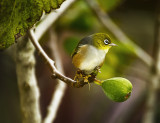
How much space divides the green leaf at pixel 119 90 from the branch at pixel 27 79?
5.0 inches

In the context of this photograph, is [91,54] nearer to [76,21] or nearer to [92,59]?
[92,59]

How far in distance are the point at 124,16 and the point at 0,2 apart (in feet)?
3.50

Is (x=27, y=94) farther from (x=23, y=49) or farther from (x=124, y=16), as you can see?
(x=124, y=16)

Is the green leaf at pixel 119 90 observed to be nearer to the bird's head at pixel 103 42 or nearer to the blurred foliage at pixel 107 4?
the bird's head at pixel 103 42

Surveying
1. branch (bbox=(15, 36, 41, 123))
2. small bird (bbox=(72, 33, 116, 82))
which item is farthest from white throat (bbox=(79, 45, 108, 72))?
branch (bbox=(15, 36, 41, 123))

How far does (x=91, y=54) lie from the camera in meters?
0.20

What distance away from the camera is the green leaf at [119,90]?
201 millimetres

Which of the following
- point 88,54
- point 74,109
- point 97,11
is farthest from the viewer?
point 74,109

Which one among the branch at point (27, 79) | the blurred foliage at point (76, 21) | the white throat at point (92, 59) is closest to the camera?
the white throat at point (92, 59)

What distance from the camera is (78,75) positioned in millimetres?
207

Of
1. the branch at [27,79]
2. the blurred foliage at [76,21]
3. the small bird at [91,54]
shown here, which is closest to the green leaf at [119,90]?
the small bird at [91,54]

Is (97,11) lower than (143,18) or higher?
higher

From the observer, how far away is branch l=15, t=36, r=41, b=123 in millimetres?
313

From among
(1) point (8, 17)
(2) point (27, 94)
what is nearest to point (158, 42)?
(2) point (27, 94)
